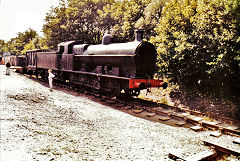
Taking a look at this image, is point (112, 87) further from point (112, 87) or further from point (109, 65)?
point (109, 65)

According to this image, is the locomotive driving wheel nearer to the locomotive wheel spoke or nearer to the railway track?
the locomotive wheel spoke

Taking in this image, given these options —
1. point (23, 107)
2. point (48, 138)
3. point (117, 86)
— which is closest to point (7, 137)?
point (48, 138)

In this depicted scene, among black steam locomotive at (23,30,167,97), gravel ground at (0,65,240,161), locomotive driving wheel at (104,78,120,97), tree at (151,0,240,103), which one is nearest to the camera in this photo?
gravel ground at (0,65,240,161)

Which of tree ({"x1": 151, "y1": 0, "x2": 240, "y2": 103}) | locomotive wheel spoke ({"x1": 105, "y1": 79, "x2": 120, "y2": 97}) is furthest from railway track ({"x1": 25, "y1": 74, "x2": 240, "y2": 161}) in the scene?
tree ({"x1": 151, "y1": 0, "x2": 240, "y2": 103})

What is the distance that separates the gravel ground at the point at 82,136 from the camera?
15.9 ft

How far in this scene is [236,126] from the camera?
8.28 meters

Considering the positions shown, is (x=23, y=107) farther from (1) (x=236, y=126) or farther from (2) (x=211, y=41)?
(2) (x=211, y=41)

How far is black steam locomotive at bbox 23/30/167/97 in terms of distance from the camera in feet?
37.4

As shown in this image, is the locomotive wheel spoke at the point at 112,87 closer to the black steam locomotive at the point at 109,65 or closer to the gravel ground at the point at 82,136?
the black steam locomotive at the point at 109,65

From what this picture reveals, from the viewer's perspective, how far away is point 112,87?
12.7 m

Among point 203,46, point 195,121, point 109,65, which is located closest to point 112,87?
point 109,65

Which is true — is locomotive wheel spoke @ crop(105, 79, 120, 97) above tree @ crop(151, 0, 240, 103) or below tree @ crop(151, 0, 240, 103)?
below

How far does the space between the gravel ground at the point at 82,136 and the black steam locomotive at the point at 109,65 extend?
10.1ft

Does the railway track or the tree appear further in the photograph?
the tree
